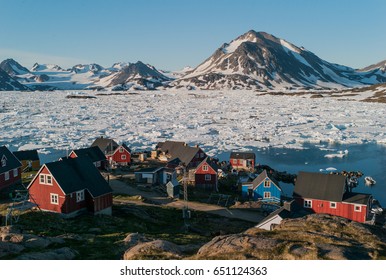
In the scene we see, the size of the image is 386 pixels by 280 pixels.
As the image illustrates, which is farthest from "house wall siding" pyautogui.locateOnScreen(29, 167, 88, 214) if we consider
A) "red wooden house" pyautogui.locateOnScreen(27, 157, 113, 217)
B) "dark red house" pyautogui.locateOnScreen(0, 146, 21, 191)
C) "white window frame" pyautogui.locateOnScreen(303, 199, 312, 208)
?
"white window frame" pyautogui.locateOnScreen(303, 199, 312, 208)

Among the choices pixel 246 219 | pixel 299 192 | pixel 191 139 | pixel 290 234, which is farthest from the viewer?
pixel 191 139

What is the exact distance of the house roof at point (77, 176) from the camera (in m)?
27.1

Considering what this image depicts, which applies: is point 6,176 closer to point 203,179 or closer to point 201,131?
point 203,179

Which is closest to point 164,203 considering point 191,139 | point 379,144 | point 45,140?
point 191,139

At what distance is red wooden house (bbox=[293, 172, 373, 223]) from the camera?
32125mm

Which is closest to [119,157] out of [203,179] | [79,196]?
[203,179]

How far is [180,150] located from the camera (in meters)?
51.2

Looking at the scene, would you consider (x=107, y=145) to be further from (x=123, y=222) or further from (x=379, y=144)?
(x=379, y=144)

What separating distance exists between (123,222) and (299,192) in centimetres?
Answer: 1730

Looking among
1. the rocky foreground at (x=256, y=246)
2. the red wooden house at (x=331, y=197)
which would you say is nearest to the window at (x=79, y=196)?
the rocky foreground at (x=256, y=246)

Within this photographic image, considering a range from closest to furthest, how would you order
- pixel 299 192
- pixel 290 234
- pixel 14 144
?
1. pixel 290 234
2. pixel 299 192
3. pixel 14 144

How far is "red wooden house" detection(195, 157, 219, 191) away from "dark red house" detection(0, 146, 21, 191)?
19370mm
